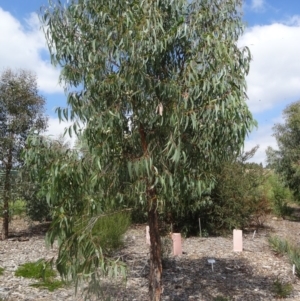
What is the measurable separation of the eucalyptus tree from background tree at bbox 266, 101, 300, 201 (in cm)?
1182

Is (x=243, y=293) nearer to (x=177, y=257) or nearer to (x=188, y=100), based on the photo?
(x=177, y=257)

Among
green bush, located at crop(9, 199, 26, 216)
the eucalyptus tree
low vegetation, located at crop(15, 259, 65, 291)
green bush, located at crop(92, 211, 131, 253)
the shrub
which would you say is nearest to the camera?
the eucalyptus tree

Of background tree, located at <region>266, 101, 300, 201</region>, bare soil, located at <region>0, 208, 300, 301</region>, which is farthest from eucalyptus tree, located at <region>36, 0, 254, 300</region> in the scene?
background tree, located at <region>266, 101, 300, 201</region>

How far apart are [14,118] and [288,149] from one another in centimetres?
963

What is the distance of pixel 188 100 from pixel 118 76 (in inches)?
26.5

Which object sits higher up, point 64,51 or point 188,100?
point 64,51

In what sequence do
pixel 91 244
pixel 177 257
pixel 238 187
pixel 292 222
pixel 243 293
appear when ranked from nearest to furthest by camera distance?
pixel 91 244 < pixel 243 293 < pixel 177 257 < pixel 238 187 < pixel 292 222

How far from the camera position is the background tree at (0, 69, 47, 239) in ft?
35.8

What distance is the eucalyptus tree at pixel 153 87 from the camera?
3994 mm

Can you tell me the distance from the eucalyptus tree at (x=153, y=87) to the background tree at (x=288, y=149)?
11.8 meters

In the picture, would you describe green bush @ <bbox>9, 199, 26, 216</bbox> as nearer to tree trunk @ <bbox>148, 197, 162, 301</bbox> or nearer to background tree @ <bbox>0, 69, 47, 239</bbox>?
background tree @ <bbox>0, 69, 47, 239</bbox>

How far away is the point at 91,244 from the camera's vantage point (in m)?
3.81

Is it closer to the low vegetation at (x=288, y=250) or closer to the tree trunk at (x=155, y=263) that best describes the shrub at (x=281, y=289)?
the low vegetation at (x=288, y=250)

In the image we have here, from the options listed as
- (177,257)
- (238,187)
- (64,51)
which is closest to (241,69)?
(64,51)
